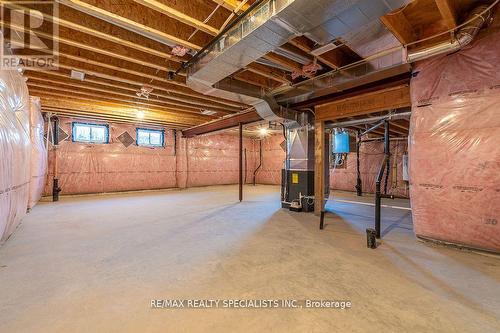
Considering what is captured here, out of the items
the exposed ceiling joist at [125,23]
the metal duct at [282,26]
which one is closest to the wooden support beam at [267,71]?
the metal duct at [282,26]

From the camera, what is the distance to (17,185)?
108 inches

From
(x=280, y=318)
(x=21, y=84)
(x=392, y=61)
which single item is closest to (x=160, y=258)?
(x=280, y=318)

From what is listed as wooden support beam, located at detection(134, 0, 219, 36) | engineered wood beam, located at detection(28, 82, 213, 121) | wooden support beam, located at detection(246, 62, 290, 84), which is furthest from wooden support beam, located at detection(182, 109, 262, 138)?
wooden support beam, located at detection(134, 0, 219, 36)

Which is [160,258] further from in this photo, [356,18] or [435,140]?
[435,140]

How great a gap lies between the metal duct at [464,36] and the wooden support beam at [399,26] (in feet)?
0.56

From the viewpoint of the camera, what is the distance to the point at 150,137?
26.2 ft

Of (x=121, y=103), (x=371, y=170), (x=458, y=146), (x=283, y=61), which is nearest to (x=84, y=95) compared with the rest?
(x=121, y=103)

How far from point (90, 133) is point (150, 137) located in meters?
1.73

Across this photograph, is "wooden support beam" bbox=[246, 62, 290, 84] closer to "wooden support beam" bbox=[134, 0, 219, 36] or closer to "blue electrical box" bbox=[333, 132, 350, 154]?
"wooden support beam" bbox=[134, 0, 219, 36]

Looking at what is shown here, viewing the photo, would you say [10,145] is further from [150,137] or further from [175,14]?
[150,137]

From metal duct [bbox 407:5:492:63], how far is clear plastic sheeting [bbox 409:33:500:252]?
0.28 meters

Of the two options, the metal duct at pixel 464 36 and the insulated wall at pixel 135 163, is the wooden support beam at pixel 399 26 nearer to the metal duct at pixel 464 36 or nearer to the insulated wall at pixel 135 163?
the metal duct at pixel 464 36

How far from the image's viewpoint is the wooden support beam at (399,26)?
81.7 inches

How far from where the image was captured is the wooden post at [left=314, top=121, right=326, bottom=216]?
424 centimetres
